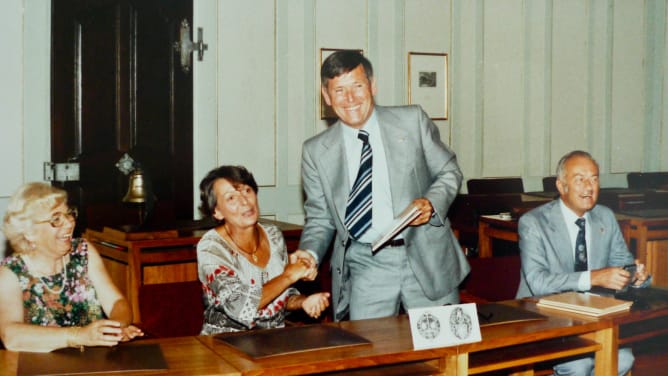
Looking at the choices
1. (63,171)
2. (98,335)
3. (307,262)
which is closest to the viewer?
(98,335)

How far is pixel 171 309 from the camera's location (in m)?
3.27

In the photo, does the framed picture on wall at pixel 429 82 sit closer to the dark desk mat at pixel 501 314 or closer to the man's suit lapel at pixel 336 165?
the man's suit lapel at pixel 336 165

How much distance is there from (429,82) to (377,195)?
15.1ft

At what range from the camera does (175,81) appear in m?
6.33

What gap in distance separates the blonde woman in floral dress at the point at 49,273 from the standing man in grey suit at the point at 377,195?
2.76 ft

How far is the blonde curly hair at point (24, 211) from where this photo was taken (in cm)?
277

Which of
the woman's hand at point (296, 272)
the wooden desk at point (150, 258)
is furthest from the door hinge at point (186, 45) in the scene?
the woman's hand at point (296, 272)

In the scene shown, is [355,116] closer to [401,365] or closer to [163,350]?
[401,365]

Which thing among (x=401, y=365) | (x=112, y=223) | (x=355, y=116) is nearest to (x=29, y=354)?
(x=401, y=365)

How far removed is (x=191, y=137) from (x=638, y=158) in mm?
5027

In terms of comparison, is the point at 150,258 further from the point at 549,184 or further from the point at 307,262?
the point at 549,184

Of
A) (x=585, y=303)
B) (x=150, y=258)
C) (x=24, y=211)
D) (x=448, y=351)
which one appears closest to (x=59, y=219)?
(x=24, y=211)

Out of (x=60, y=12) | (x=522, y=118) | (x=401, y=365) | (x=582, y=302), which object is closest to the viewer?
(x=401, y=365)

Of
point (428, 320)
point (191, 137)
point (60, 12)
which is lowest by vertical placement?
point (428, 320)
